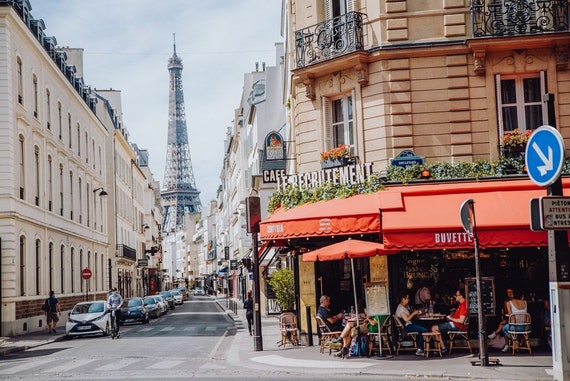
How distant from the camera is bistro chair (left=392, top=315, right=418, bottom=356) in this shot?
18.2 metres

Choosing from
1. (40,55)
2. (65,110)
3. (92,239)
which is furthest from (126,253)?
(40,55)

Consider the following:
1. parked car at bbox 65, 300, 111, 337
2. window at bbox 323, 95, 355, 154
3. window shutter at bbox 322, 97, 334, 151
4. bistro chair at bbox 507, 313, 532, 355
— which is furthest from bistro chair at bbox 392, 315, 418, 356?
parked car at bbox 65, 300, 111, 337

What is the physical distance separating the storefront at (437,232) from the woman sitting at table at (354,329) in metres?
0.86

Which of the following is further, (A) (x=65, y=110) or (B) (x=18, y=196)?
(A) (x=65, y=110)

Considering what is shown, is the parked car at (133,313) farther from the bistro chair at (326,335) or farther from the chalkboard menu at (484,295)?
the chalkboard menu at (484,295)

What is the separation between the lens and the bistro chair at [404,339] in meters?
18.2

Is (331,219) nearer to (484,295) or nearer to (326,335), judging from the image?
(326,335)

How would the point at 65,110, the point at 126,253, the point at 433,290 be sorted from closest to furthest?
the point at 433,290
the point at 65,110
the point at 126,253

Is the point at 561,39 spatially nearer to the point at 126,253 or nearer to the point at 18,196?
the point at 18,196

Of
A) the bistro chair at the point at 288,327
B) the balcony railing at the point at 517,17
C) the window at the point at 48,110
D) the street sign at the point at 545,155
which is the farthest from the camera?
the window at the point at 48,110

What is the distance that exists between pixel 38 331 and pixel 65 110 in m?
14.6

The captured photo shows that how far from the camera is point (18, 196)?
35031mm

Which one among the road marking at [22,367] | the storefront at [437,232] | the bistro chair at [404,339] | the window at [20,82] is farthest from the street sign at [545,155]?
the window at [20,82]

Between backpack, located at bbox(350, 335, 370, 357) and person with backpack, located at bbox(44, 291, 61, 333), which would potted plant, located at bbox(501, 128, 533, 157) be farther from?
person with backpack, located at bbox(44, 291, 61, 333)
